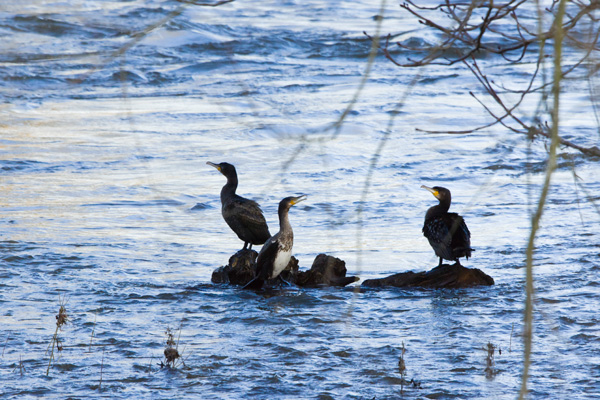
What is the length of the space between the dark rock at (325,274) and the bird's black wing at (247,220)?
2.60 ft

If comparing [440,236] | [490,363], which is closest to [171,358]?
[490,363]

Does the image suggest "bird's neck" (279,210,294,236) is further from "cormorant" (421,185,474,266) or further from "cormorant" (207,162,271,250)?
"cormorant" (421,185,474,266)

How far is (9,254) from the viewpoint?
8.54 meters

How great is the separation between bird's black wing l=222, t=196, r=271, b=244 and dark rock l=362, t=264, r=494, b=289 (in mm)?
1352

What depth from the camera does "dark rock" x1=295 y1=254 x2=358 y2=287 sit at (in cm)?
771

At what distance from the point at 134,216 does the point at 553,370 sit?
635cm

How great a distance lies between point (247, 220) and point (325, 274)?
1.28 m

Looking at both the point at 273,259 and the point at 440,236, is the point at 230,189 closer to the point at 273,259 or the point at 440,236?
the point at 273,259

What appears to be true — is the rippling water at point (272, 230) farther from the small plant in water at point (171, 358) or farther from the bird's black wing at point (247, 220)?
Answer: the bird's black wing at point (247, 220)

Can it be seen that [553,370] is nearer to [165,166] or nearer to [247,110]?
[165,166]

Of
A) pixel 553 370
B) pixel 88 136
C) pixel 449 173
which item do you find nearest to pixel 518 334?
pixel 553 370

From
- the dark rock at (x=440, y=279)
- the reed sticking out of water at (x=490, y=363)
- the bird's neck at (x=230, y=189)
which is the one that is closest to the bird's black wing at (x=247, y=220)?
the bird's neck at (x=230, y=189)

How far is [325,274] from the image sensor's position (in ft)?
25.1

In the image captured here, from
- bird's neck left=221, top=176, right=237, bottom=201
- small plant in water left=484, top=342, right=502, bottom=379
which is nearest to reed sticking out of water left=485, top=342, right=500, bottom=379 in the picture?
small plant in water left=484, top=342, right=502, bottom=379
